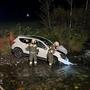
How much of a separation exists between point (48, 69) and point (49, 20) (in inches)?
451

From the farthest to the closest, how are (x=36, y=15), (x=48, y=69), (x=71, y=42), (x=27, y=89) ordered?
(x=36, y=15)
(x=71, y=42)
(x=48, y=69)
(x=27, y=89)

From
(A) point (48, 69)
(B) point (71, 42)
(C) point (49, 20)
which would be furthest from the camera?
(C) point (49, 20)

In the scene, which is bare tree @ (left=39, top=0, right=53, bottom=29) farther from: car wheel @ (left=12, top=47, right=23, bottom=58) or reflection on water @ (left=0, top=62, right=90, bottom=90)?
reflection on water @ (left=0, top=62, right=90, bottom=90)

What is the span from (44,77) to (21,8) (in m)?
29.5

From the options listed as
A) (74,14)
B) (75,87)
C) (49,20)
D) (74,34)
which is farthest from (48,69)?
(74,14)

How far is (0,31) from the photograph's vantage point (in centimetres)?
3472

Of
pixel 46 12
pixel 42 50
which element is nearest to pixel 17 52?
pixel 42 50

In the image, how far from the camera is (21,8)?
53.2 metres

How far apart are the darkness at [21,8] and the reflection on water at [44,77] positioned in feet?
56.0

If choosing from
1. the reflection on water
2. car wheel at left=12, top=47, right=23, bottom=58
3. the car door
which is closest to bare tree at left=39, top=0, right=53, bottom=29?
car wheel at left=12, top=47, right=23, bottom=58

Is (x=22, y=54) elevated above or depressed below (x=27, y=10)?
below

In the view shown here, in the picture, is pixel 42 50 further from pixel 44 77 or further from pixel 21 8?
pixel 21 8

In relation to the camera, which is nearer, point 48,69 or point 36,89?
point 36,89

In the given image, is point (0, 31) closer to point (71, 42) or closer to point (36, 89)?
point (71, 42)
